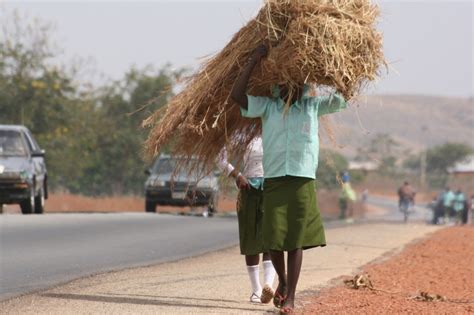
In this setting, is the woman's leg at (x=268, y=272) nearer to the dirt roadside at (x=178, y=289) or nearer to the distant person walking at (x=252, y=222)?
the distant person walking at (x=252, y=222)

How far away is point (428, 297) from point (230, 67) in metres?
2.59

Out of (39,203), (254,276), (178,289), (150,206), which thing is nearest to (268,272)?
(254,276)

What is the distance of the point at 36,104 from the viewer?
47.3m

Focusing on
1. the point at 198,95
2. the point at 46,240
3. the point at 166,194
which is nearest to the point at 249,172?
the point at 198,95

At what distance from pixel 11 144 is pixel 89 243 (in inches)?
299

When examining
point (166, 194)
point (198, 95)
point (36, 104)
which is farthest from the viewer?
point (36, 104)

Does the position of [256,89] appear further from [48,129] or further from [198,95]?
[48,129]

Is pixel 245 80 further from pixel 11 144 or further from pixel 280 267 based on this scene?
pixel 11 144

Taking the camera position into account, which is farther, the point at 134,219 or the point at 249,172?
the point at 134,219

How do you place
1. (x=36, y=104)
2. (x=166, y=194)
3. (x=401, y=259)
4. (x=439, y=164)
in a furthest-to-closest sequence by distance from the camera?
(x=439, y=164)
(x=36, y=104)
(x=166, y=194)
(x=401, y=259)

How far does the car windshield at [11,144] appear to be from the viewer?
23.4 metres

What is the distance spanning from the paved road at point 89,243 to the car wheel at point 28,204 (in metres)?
1.21

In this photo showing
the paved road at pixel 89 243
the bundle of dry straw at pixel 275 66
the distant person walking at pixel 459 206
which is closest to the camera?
the bundle of dry straw at pixel 275 66

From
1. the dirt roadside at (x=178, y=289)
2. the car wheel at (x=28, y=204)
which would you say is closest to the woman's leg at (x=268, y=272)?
the dirt roadside at (x=178, y=289)
